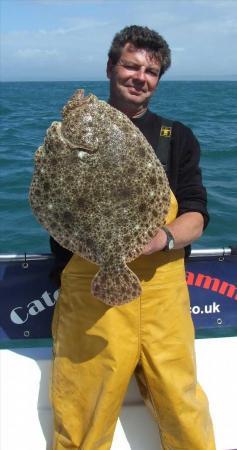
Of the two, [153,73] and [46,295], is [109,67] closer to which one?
[153,73]

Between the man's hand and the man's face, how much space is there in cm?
60

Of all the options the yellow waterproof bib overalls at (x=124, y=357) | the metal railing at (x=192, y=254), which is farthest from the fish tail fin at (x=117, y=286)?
the metal railing at (x=192, y=254)

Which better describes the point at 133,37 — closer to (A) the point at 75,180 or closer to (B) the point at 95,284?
(A) the point at 75,180

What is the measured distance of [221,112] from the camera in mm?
24641

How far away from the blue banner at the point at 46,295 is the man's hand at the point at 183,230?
0.87 metres

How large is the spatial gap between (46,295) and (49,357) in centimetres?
39

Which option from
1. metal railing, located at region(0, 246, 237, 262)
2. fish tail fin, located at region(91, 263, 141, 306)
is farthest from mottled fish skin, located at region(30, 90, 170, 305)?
metal railing, located at region(0, 246, 237, 262)

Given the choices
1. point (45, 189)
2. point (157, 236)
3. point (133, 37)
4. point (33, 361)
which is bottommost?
point (33, 361)

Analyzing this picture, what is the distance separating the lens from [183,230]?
2408 mm

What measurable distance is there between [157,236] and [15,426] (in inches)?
57.2

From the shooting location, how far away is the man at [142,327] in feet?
7.89

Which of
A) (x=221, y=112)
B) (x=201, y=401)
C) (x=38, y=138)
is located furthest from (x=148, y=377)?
(x=221, y=112)

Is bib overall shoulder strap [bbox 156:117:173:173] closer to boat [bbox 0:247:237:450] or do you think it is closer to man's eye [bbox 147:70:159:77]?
man's eye [bbox 147:70:159:77]

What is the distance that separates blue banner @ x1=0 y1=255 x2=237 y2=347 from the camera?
10.5 ft
